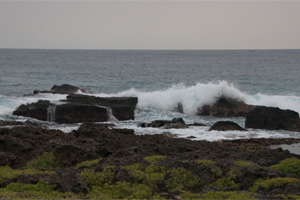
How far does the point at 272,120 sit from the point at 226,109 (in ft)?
26.7

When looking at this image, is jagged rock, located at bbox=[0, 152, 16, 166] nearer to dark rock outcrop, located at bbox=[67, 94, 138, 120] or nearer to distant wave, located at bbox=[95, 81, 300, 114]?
dark rock outcrop, located at bbox=[67, 94, 138, 120]

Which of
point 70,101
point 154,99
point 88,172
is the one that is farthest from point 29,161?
point 154,99

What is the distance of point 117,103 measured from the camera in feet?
104

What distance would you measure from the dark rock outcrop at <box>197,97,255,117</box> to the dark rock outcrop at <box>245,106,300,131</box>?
20.5 feet

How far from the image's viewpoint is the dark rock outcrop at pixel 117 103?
30.0 meters

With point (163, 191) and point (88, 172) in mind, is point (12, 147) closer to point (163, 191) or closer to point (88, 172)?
point (88, 172)

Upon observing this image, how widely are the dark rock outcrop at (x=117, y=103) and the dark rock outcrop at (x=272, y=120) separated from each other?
30.1 feet

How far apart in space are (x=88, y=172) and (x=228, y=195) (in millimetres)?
3776

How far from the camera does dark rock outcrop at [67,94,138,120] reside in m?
30.0

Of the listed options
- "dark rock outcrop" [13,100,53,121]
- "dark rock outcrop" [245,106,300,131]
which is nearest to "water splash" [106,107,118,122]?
"dark rock outcrop" [13,100,53,121]

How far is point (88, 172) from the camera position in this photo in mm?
10516

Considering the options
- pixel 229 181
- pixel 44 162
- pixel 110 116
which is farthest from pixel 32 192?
pixel 110 116

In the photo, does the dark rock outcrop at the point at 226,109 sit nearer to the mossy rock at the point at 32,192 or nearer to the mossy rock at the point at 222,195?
the mossy rock at the point at 222,195

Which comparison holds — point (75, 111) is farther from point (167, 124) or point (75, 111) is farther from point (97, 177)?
point (97, 177)
